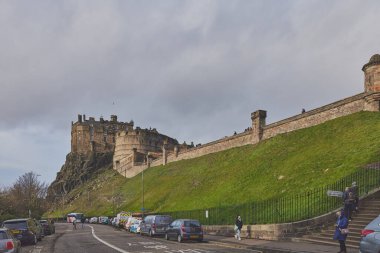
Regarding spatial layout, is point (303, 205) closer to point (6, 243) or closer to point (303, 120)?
point (6, 243)

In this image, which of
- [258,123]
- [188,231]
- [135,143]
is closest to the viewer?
[188,231]

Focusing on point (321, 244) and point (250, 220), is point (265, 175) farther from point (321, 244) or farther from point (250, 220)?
point (321, 244)

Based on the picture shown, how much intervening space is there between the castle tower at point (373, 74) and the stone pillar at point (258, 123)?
1363 centimetres

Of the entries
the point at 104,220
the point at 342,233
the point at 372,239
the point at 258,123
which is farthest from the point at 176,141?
the point at 372,239

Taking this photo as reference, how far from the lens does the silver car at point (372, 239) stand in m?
11.3

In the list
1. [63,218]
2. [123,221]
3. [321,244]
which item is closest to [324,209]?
[321,244]

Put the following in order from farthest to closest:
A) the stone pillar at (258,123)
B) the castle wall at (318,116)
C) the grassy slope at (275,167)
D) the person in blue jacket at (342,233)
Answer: the stone pillar at (258,123) < the castle wall at (318,116) < the grassy slope at (275,167) < the person in blue jacket at (342,233)

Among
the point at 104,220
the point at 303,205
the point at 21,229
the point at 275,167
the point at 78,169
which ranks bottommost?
the point at 104,220

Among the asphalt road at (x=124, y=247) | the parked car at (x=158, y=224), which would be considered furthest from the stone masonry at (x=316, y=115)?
the asphalt road at (x=124, y=247)

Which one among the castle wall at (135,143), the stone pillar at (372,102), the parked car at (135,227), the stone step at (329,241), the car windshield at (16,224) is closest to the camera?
the stone step at (329,241)

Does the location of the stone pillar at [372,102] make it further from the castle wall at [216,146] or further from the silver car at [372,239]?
the silver car at [372,239]

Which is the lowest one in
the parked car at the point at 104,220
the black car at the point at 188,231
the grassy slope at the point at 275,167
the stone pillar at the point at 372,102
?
the parked car at the point at 104,220

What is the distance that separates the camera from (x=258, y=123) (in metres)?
49.4

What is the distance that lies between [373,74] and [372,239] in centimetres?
2759
